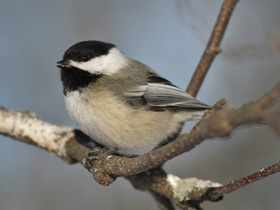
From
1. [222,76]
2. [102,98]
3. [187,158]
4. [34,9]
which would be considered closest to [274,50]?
[102,98]

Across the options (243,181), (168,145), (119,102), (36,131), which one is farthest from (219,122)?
(36,131)

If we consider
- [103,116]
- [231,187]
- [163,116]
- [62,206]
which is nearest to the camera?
[231,187]

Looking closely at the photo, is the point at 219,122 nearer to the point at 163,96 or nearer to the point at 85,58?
the point at 163,96

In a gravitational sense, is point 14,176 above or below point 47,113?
below

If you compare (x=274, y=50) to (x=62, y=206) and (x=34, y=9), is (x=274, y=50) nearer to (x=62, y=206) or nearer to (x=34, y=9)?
(x=62, y=206)

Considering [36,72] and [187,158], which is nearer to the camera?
[187,158]

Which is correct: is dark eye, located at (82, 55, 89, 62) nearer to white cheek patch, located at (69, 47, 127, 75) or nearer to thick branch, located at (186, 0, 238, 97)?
white cheek patch, located at (69, 47, 127, 75)

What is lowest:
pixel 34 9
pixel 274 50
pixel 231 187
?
pixel 231 187

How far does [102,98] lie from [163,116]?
1.25 feet

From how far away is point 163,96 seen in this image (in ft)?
7.50

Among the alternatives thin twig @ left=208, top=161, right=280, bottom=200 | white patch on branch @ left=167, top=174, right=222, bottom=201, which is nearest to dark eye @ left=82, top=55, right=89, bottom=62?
white patch on branch @ left=167, top=174, right=222, bottom=201

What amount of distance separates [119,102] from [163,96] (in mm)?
268

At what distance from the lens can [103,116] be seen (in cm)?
216

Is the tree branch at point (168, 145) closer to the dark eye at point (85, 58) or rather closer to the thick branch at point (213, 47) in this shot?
the dark eye at point (85, 58)
